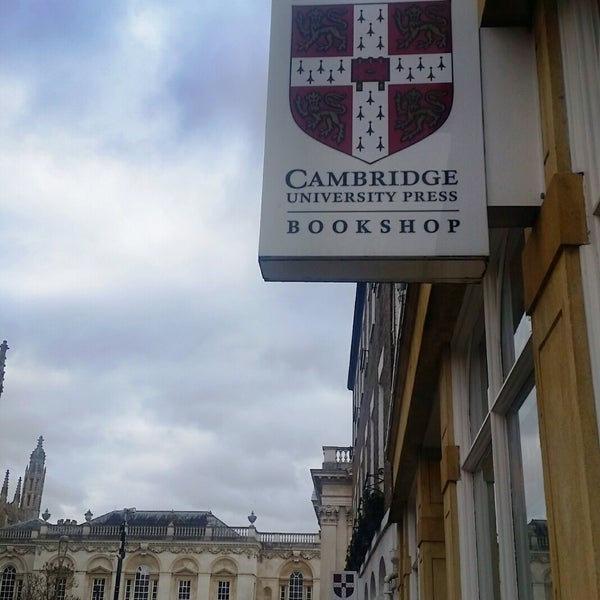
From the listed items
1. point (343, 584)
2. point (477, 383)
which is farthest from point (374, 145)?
point (343, 584)

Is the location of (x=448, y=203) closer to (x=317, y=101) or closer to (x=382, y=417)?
(x=317, y=101)

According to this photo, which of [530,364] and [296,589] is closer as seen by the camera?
[530,364]

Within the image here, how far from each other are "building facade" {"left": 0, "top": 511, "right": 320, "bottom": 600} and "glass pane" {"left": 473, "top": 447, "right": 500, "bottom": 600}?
236 ft

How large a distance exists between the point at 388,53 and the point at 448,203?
3.01 ft

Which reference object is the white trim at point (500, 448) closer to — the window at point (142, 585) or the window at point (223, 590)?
the window at point (223, 590)

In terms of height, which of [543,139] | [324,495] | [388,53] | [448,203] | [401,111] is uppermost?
[324,495]

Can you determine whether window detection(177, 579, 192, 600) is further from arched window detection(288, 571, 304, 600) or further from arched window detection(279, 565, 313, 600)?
arched window detection(288, 571, 304, 600)

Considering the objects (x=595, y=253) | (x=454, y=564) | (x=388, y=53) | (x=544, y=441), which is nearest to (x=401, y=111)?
(x=388, y=53)

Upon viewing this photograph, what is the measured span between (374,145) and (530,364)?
5.08 feet

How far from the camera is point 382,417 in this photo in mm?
19812

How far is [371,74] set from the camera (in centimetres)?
441

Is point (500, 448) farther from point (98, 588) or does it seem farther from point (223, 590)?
point (98, 588)

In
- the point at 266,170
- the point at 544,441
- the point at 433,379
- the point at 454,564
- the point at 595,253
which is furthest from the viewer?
the point at 433,379

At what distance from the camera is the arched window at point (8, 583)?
3135 inches
